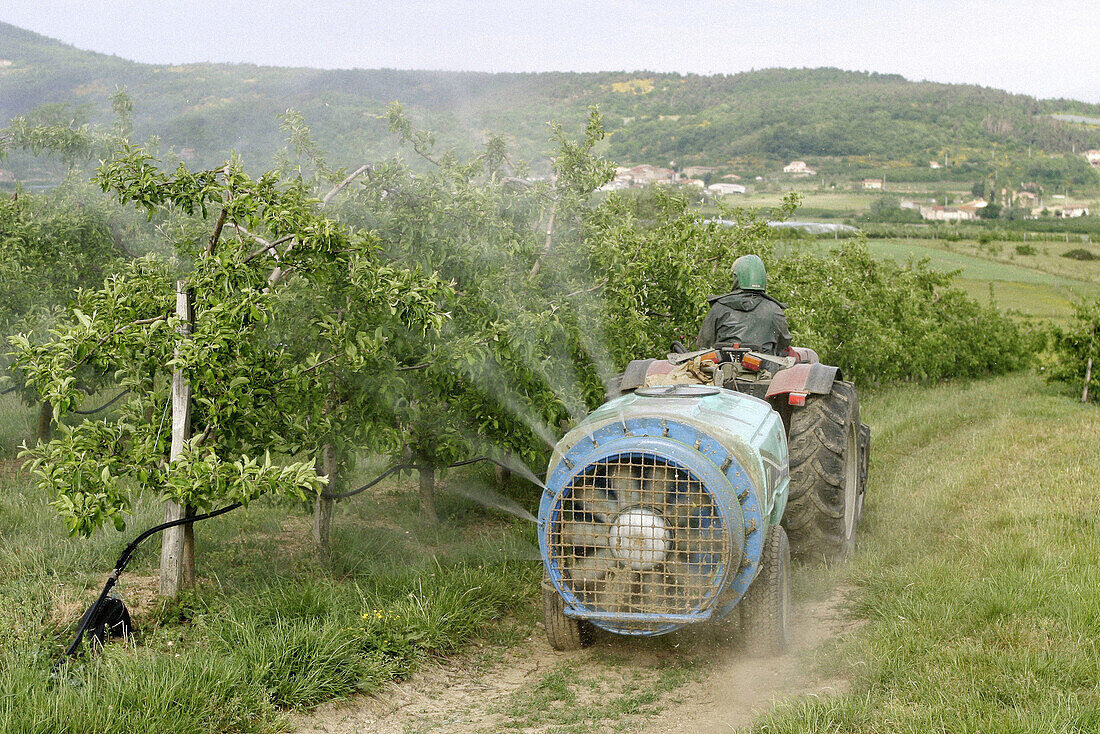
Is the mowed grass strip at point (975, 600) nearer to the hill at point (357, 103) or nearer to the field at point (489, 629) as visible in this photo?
the field at point (489, 629)

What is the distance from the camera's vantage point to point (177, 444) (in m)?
5.08

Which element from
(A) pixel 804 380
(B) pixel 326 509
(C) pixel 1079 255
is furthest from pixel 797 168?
(B) pixel 326 509

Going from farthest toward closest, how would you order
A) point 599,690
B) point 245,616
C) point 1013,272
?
point 1013,272, point 245,616, point 599,690

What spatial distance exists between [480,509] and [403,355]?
3049mm

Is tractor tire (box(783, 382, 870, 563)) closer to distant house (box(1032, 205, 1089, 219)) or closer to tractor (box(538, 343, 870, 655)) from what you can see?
tractor (box(538, 343, 870, 655))

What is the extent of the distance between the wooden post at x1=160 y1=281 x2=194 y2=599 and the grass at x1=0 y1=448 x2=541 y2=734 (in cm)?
15

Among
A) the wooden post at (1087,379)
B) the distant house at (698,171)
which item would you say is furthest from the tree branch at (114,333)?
the distant house at (698,171)

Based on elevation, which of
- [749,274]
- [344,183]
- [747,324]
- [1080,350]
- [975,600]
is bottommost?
[1080,350]

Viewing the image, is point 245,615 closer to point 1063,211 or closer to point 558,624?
point 558,624

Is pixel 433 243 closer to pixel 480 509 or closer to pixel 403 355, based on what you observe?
pixel 403 355

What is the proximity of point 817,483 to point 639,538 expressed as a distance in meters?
2.07

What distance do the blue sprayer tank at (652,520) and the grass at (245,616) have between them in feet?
3.37

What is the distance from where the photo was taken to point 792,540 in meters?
6.37

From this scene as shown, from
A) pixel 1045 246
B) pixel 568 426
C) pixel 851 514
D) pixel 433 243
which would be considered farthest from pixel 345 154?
pixel 1045 246
